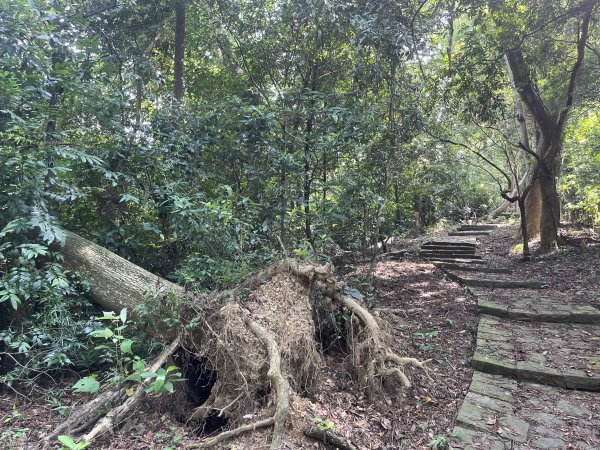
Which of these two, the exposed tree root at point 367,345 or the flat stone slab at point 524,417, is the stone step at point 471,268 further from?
the exposed tree root at point 367,345

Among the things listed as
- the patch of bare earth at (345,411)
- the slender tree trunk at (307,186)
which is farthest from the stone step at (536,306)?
the slender tree trunk at (307,186)

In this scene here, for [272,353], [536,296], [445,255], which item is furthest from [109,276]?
[445,255]

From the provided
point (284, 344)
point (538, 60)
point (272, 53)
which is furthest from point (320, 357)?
point (538, 60)

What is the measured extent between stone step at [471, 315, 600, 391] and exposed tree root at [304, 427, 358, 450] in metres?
1.88

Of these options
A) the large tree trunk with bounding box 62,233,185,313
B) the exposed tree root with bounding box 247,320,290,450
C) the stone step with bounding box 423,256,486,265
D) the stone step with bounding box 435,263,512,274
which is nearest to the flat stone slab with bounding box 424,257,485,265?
the stone step with bounding box 423,256,486,265

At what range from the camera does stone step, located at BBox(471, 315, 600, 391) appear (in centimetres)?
367

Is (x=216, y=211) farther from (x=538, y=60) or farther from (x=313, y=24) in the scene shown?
(x=538, y=60)

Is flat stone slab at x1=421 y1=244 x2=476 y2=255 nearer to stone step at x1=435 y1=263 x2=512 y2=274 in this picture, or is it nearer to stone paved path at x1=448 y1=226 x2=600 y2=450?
stone step at x1=435 y1=263 x2=512 y2=274

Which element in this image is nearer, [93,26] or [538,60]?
[93,26]

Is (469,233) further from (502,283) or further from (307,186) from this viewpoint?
(307,186)

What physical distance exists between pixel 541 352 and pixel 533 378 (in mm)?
601

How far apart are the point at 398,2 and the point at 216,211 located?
12.6 ft

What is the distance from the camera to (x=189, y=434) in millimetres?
3004

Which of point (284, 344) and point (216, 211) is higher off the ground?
point (216, 211)
